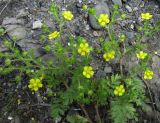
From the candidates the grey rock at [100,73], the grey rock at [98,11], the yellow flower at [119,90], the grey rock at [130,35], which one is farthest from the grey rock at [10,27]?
the yellow flower at [119,90]

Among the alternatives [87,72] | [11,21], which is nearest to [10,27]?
[11,21]

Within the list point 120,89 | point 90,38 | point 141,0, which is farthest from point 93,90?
point 141,0

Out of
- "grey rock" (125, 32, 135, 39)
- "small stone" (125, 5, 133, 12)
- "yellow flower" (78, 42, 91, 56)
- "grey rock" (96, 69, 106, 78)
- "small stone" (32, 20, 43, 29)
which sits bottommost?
"grey rock" (96, 69, 106, 78)

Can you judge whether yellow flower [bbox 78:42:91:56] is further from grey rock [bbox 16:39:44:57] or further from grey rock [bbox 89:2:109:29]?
grey rock [bbox 89:2:109:29]

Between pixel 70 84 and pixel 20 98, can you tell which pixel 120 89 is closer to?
pixel 70 84

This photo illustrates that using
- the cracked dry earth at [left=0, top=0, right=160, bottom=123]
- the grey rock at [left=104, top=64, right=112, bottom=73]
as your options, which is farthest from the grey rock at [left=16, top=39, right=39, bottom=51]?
the grey rock at [left=104, top=64, right=112, bottom=73]

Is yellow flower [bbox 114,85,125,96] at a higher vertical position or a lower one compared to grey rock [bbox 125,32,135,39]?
lower

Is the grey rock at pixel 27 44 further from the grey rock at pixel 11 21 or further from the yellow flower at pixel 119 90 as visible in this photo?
the yellow flower at pixel 119 90

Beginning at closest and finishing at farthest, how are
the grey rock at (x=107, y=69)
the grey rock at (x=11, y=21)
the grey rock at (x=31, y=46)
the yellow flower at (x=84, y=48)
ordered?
the yellow flower at (x=84, y=48), the grey rock at (x=107, y=69), the grey rock at (x=31, y=46), the grey rock at (x=11, y=21)
